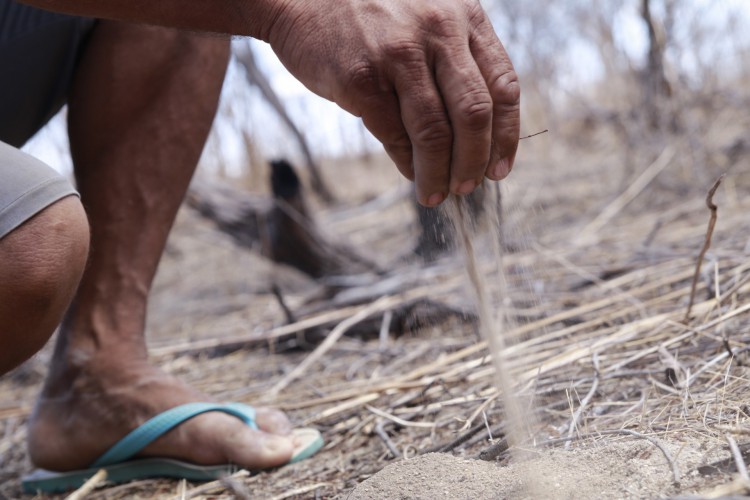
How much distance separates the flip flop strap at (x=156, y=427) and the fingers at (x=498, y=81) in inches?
31.3

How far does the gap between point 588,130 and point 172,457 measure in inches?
217

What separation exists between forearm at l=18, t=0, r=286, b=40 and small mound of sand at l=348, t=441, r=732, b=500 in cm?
62

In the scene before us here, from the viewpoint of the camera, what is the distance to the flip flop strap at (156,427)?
4.31 feet

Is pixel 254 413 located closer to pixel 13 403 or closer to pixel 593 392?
pixel 593 392

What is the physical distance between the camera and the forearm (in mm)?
862

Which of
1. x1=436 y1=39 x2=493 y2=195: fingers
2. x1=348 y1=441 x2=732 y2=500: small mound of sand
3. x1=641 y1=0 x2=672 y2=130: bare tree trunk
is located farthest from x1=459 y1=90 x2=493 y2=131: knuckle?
x1=641 y1=0 x2=672 y2=130: bare tree trunk

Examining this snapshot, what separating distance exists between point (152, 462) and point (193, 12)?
2.83 feet

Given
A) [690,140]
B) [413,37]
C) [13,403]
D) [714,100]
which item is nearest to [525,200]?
[690,140]

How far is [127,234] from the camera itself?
56.4 inches

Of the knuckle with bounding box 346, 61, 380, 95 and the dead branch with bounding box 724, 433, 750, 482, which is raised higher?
the knuckle with bounding box 346, 61, 380, 95

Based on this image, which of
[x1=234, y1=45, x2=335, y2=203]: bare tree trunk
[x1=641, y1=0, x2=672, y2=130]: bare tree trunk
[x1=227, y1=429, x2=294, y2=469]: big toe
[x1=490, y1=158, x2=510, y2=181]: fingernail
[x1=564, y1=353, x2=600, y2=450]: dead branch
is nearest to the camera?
[x1=490, y1=158, x2=510, y2=181]: fingernail

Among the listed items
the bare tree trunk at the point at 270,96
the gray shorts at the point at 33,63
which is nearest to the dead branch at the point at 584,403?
the gray shorts at the point at 33,63

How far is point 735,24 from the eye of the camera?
5820 millimetres

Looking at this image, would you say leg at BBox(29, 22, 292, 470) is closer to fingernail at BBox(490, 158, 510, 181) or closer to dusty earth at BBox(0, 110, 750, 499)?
dusty earth at BBox(0, 110, 750, 499)
